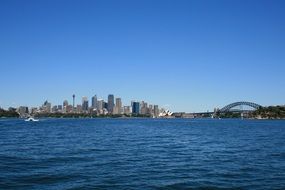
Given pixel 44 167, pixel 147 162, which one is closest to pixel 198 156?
pixel 147 162

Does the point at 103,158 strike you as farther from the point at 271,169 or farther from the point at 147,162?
the point at 271,169

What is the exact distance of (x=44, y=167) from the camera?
3161cm

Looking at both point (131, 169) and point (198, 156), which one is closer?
point (131, 169)

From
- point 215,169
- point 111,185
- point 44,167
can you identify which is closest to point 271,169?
point 215,169

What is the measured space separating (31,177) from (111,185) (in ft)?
19.7

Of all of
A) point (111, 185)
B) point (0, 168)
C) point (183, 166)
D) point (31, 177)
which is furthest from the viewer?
point (183, 166)

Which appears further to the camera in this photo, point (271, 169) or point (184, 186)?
point (271, 169)

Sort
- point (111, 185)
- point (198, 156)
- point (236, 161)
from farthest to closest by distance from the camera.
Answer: point (198, 156), point (236, 161), point (111, 185)

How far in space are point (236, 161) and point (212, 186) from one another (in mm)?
12506

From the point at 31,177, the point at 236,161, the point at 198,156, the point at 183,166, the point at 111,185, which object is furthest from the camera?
the point at 198,156

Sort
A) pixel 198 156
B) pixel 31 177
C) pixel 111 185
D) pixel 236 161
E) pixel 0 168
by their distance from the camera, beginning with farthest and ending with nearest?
1. pixel 198 156
2. pixel 236 161
3. pixel 0 168
4. pixel 31 177
5. pixel 111 185

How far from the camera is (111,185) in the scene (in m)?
24.5

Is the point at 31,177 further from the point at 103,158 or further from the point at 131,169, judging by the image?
the point at 103,158

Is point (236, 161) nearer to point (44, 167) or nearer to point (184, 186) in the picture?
point (184, 186)
